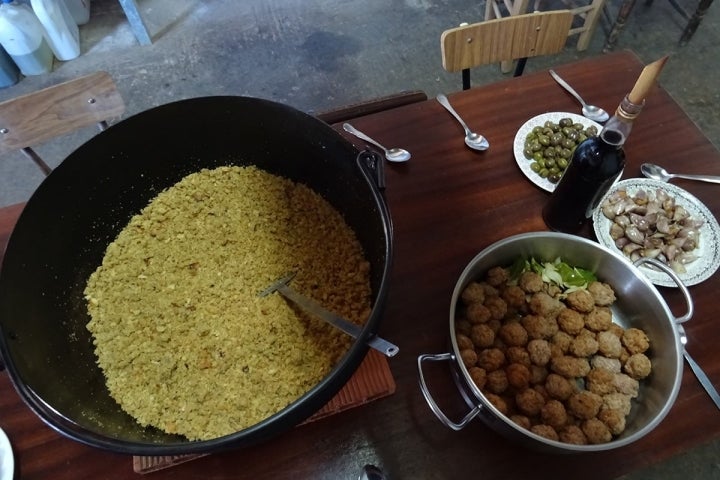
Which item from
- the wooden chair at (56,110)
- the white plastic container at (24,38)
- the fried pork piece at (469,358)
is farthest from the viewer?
the white plastic container at (24,38)

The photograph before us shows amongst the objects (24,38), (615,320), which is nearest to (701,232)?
(615,320)

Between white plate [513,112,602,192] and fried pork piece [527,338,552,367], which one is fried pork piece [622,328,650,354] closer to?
fried pork piece [527,338,552,367]

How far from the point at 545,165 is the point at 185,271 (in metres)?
0.79

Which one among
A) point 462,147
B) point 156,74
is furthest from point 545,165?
point 156,74

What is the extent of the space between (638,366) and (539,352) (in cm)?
16

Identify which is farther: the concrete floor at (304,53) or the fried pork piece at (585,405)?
the concrete floor at (304,53)

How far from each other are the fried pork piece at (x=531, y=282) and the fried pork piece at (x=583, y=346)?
0.34ft

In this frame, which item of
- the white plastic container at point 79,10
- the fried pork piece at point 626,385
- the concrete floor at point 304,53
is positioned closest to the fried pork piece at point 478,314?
the fried pork piece at point 626,385

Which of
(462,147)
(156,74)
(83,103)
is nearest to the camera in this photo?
(462,147)

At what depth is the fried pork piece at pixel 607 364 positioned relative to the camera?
0.79m

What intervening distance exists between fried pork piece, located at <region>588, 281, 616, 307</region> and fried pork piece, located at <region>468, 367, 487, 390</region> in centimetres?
26

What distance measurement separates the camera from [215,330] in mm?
894

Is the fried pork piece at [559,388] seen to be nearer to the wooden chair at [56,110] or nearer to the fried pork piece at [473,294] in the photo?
the fried pork piece at [473,294]

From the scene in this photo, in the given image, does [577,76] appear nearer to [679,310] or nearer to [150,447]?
[679,310]
